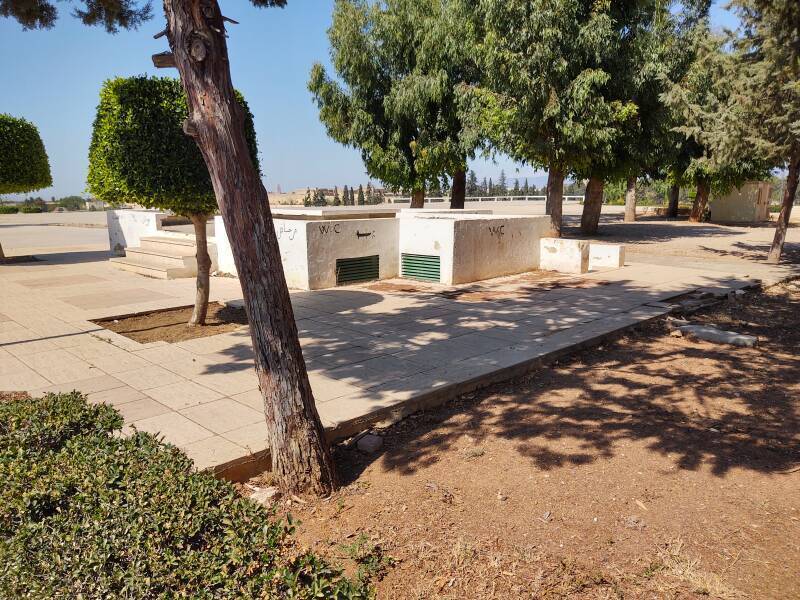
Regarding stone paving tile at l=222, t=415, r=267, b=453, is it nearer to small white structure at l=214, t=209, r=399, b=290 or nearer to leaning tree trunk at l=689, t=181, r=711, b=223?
small white structure at l=214, t=209, r=399, b=290

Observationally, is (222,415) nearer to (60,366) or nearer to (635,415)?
(60,366)

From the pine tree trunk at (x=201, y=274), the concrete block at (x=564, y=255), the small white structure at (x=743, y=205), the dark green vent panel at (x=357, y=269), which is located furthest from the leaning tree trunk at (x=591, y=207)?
the pine tree trunk at (x=201, y=274)

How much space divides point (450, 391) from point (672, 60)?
1681 cm

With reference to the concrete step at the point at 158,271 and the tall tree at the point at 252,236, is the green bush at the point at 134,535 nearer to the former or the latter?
the tall tree at the point at 252,236

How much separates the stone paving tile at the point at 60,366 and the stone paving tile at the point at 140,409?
3.66 feet

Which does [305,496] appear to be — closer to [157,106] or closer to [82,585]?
[82,585]

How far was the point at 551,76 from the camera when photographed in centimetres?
1474

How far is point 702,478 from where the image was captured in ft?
12.7

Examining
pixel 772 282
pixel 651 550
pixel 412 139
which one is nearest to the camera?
pixel 651 550

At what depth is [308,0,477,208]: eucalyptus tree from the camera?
1800 cm

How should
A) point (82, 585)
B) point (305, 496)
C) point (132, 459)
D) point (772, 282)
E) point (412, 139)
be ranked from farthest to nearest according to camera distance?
1. point (412, 139)
2. point (772, 282)
3. point (305, 496)
4. point (132, 459)
5. point (82, 585)

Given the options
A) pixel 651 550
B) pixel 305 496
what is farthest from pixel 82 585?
pixel 651 550

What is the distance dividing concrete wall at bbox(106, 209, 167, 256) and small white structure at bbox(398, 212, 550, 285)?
24.8 feet

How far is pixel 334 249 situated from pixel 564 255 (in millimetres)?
5288
